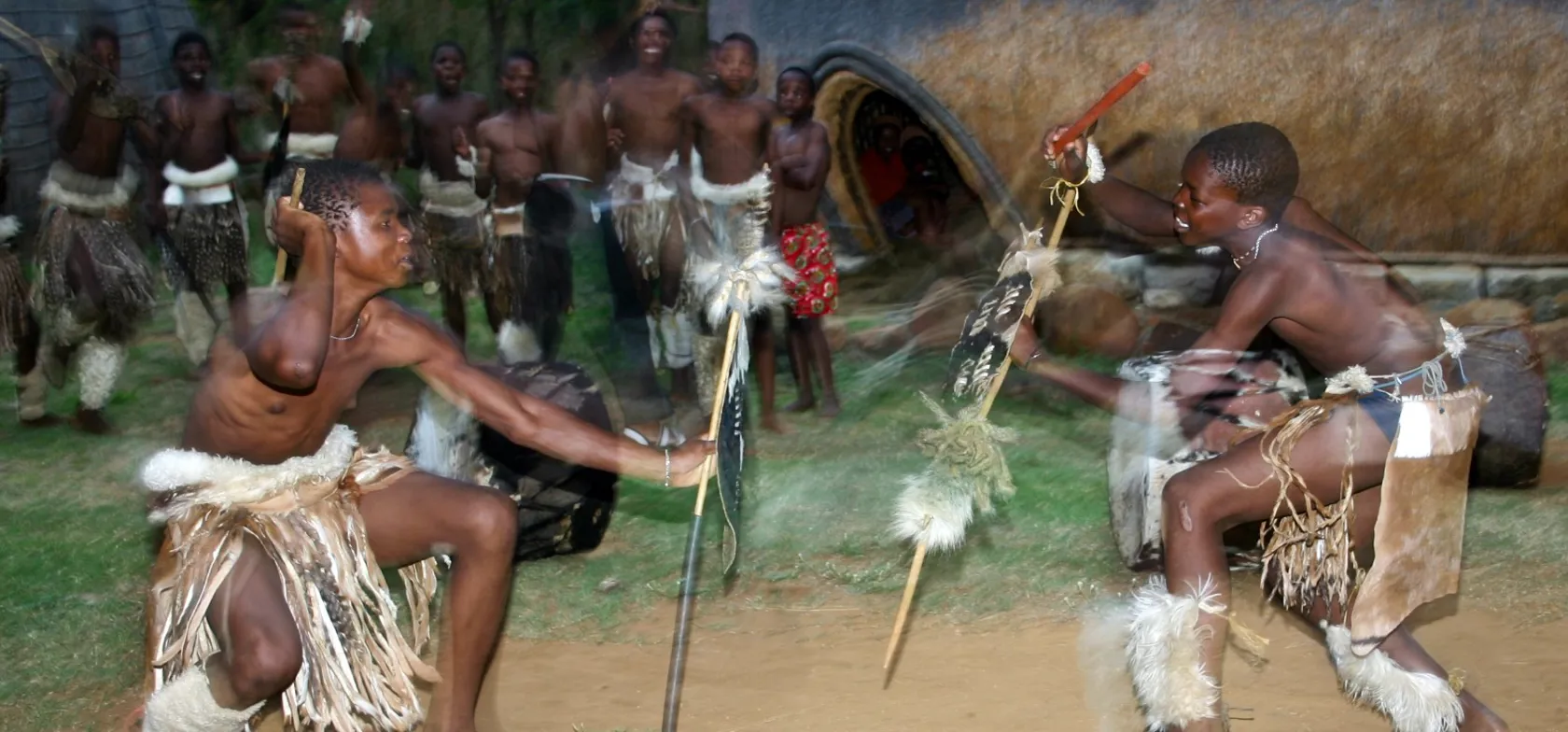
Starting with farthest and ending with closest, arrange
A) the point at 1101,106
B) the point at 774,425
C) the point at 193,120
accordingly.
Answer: the point at 193,120 < the point at 774,425 < the point at 1101,106

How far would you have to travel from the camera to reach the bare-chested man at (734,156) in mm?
6277

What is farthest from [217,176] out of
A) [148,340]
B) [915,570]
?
[915,570]

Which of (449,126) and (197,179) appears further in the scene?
(197,179)

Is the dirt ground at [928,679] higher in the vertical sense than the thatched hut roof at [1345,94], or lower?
lower

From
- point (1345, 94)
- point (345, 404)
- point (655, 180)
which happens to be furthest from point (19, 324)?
point (1345, 94)

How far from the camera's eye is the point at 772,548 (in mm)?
4836

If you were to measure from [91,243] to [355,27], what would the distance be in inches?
61.4

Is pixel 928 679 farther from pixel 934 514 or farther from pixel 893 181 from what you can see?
pixel 893 181

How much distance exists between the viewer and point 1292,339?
128 inches

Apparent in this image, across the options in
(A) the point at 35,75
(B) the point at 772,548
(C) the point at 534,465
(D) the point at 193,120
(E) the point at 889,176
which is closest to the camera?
(C) the point at 534,465

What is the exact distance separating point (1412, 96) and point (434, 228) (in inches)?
188

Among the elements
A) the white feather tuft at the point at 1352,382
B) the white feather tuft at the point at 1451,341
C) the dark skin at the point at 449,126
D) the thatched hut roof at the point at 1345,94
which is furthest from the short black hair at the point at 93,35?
the white feather tuft at the point at 1451,341

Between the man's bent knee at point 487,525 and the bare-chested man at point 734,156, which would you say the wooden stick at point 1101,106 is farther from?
the bare-chested man at point 734,156

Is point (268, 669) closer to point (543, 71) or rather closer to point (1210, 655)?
point (1210, 655)
